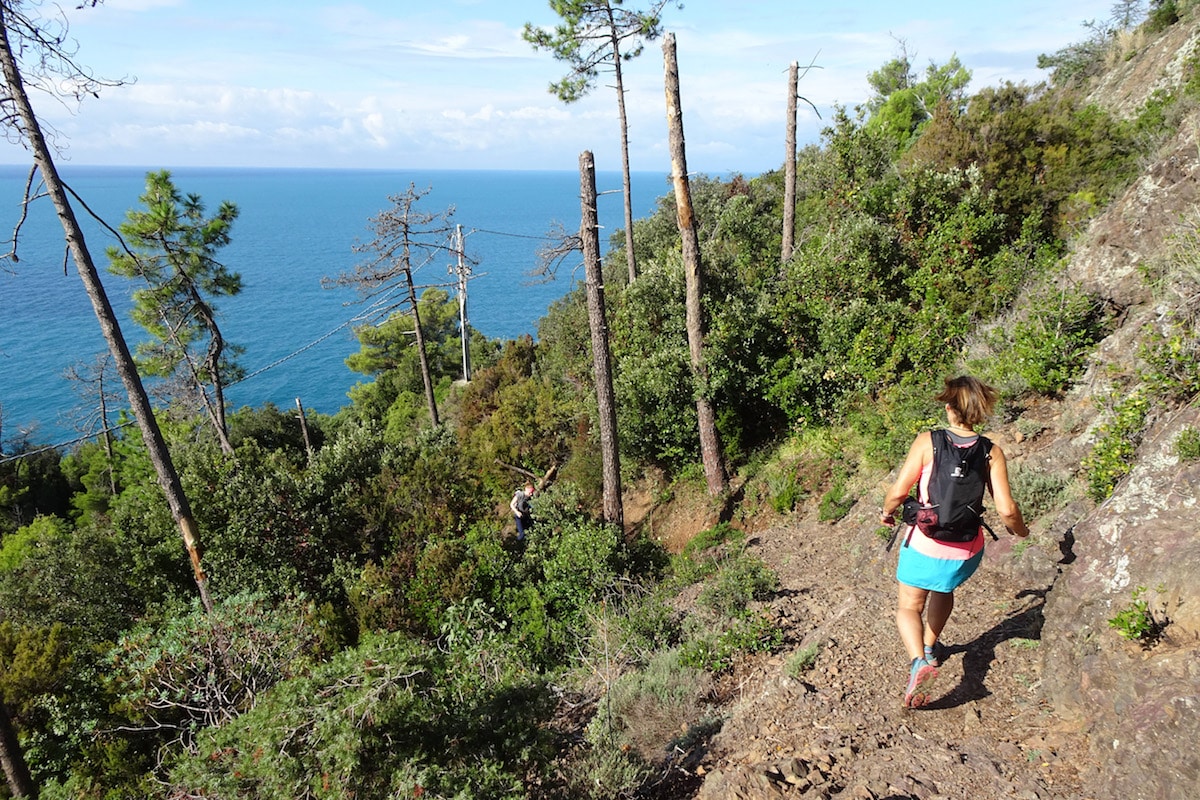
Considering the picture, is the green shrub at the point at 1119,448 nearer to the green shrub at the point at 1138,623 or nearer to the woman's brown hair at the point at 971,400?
the green shrub at the point at 1138,623

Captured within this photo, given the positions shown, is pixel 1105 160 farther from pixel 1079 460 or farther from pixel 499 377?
pixel 499 377

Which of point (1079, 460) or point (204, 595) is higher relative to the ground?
point (1079, 460)

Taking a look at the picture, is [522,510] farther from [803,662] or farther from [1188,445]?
[1188,445]

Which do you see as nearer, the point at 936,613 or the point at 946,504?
the point at 946,504

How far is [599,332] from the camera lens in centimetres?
1116

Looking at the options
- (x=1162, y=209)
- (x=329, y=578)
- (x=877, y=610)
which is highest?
(x=1162, y=209)

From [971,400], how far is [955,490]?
562mm

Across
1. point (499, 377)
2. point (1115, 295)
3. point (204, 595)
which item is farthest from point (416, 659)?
point (499, 377)

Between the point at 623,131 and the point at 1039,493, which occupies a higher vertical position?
the point at 623,131

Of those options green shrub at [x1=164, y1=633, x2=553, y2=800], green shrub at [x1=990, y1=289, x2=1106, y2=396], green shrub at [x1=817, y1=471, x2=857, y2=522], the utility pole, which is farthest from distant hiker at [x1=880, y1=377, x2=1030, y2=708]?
the utility pole

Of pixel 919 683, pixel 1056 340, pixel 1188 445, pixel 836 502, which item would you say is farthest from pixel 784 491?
pixel 1188 445

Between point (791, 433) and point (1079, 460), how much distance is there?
21.7ft

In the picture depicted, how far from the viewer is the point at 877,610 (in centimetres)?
590

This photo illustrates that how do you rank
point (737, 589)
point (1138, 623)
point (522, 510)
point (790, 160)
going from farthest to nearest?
point (790, 160) → point (522, 510) → point (737, 589) → point (1138, 623)
